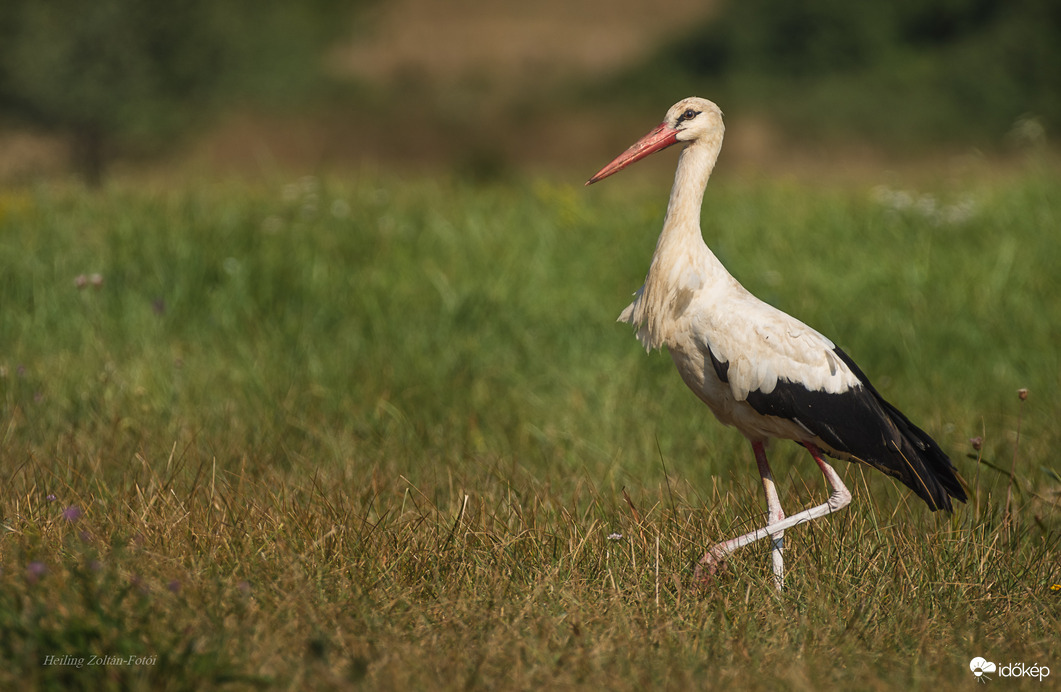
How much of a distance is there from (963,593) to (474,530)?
5.08ft

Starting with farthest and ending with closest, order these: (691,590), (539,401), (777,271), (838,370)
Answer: (777,271) < (539,401) < (838,370) < (691,590)

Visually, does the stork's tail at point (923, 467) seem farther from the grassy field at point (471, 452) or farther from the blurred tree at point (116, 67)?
the blurred tree at point (116, 67)

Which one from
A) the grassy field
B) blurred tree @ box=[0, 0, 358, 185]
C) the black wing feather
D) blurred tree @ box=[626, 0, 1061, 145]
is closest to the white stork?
the black wing feather

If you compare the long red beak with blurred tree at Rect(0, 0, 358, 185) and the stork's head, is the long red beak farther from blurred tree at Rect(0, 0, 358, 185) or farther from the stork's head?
blurred tree at Rect(0, 0, 358, 185)

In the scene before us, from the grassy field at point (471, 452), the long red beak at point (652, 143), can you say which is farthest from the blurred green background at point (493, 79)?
the long red beak at point (652, 143)

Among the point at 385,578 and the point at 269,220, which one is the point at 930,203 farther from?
the point at 385,578

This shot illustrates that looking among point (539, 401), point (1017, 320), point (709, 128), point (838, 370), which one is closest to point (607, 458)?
point (539, 401)

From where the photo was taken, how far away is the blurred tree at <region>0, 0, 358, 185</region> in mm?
15164

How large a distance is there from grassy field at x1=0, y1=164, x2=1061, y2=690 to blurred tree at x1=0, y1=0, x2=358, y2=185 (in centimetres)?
746

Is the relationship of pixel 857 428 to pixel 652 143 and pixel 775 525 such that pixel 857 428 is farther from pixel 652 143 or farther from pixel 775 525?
pixel 652 143

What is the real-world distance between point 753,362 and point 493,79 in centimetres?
1909

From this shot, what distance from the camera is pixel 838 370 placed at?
3654 millimetres

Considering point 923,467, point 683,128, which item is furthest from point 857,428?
point 683,128

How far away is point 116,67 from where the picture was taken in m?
15.4
